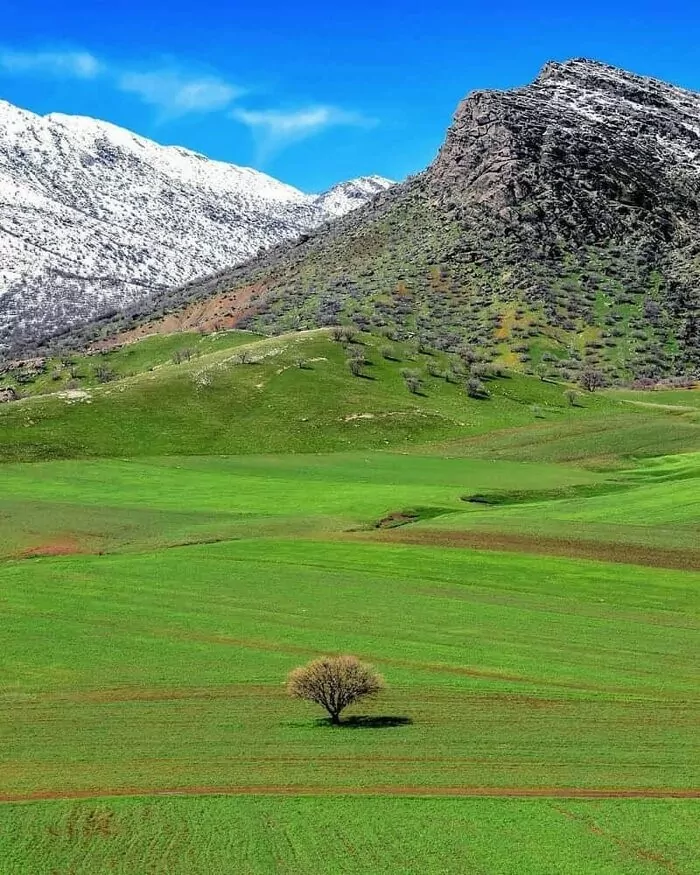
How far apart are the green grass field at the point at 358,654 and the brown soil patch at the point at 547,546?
269 millimetres

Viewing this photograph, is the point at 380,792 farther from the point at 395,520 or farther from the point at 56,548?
the point at 395,520

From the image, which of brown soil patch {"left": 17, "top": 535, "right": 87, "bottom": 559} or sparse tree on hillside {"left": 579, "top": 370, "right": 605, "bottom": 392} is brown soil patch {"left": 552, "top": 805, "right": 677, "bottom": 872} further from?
sparse tree on hillside {"left": 579, "top": 370, "right": 605, "bottom": 392}

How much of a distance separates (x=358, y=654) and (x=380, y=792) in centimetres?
1387

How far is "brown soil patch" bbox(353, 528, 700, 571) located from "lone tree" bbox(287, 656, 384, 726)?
3073 cm

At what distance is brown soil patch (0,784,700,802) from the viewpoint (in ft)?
103

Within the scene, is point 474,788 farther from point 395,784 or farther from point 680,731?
point 680,731

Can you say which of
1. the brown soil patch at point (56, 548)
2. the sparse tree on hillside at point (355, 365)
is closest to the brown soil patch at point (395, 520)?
the brown soil patch at point (56, 548)

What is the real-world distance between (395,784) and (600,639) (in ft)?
63.7

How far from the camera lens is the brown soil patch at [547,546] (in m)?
64.8

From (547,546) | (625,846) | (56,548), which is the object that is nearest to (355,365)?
(547,546)

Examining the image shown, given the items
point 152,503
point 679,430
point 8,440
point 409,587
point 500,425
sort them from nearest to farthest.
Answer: point 409,587, point 152,503, point 8,440, point 679,430, point 500,425

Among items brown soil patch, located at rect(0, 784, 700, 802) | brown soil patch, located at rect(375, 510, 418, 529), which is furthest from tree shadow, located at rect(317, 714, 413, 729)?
brown soil patch, located at rect(375, 510, 418, 529)

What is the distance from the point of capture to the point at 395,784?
32406 mm

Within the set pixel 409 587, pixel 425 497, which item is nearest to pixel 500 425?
pixel 425 497
